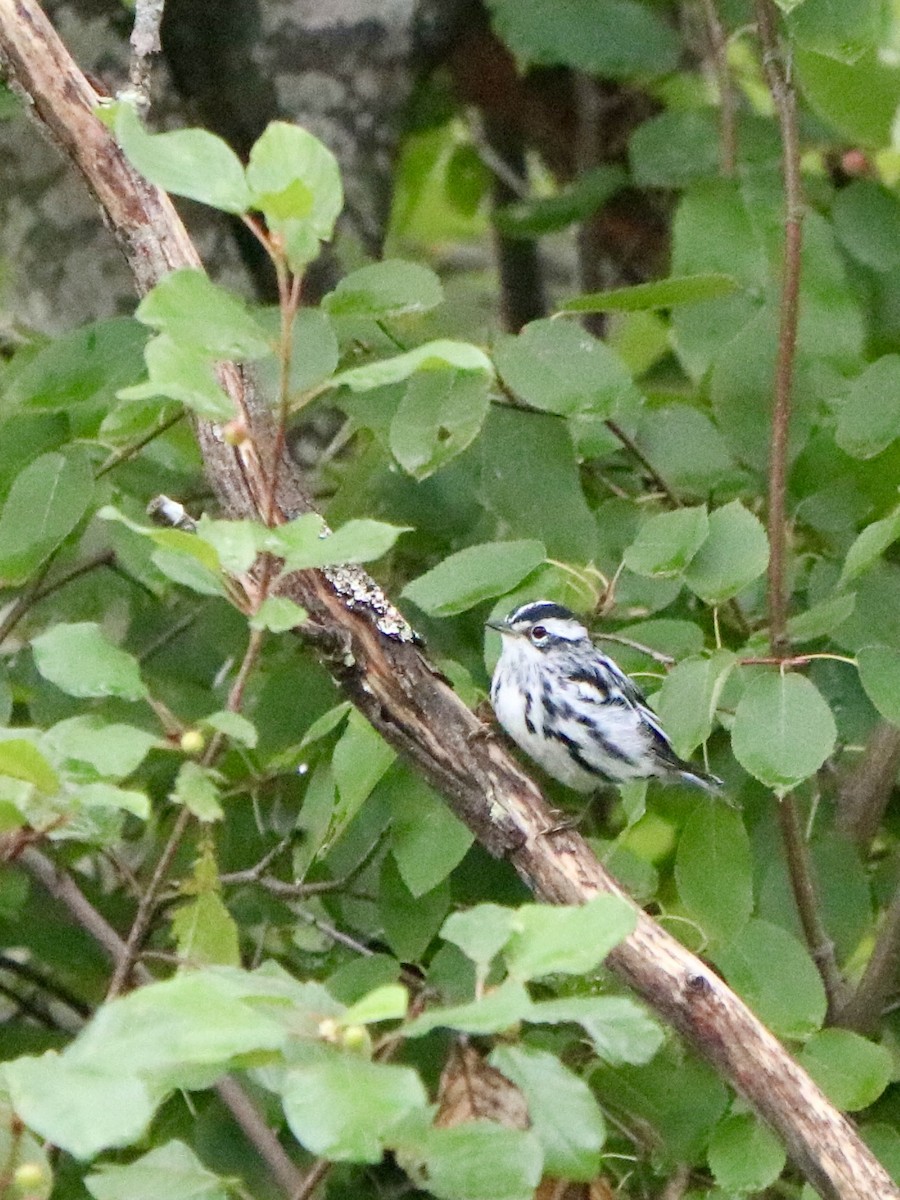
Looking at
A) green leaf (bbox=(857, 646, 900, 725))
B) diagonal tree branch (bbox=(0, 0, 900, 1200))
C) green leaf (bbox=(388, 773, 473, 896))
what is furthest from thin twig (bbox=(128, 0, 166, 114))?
green leaf (bbox=(857, 646, 900, 725))

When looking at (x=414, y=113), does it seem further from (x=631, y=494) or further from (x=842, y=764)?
(x=842, y=764)

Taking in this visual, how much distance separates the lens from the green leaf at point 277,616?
5.01 ft

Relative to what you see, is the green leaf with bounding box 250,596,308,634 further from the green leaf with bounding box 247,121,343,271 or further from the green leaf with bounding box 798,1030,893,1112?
the green leaf with bounding box 798,1030,893,1112

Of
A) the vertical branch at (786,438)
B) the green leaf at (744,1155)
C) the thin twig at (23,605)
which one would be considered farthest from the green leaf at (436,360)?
the thin twig at (23,605)

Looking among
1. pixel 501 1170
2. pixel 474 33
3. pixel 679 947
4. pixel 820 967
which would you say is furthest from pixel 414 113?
pixel 501 1170

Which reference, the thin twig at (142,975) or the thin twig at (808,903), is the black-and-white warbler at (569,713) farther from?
the thin twig at (142,975)

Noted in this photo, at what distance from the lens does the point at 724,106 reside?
3459 mm

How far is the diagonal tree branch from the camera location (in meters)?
1.90

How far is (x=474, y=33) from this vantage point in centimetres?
461

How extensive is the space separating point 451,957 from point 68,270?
196cm

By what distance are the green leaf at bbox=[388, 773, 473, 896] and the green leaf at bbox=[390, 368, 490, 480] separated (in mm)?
440

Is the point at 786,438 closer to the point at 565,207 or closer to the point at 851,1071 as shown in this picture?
the point at 851,1071

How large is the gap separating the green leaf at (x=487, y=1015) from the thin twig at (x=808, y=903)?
1.16 metres

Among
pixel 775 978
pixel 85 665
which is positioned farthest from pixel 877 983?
pixel 85 665
